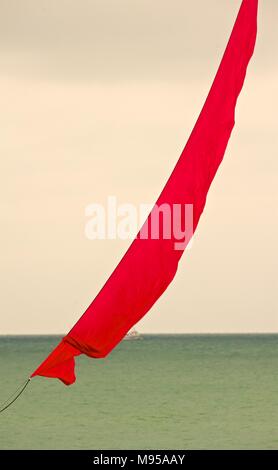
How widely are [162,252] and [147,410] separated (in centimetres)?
3170

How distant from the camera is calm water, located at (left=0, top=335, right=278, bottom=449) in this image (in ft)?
108

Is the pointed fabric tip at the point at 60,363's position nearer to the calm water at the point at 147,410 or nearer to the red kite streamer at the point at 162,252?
the red kite streamer at the point at 162,252

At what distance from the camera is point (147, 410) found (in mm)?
45156

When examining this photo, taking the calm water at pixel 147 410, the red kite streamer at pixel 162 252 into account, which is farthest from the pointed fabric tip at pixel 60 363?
the calm water at pixel 147 410

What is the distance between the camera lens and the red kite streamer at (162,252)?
547 inches

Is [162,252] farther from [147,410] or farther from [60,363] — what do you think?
[147,410]

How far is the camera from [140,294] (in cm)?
1399

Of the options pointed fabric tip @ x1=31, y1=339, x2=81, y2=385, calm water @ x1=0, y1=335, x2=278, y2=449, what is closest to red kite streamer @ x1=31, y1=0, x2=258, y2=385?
→ pointed fabric tip @ x1=31, y1=339, x2=81, y2=385

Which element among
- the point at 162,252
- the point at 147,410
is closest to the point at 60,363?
the point at 162,252

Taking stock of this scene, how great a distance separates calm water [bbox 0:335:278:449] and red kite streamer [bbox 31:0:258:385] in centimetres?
1707

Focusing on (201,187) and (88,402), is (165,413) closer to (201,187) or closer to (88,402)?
(88,402)

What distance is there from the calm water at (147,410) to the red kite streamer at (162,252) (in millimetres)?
17074
